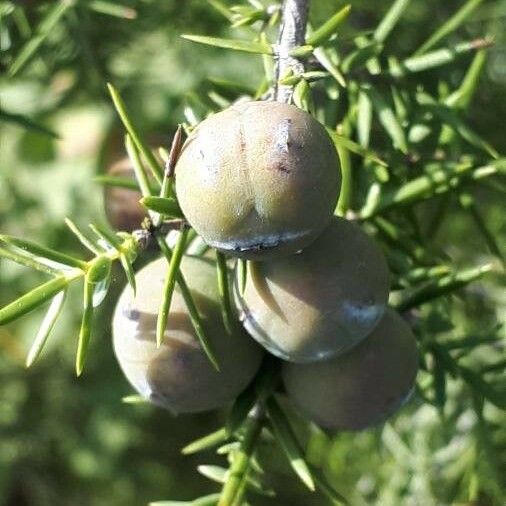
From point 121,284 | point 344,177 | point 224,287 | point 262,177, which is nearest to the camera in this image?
point 262,177

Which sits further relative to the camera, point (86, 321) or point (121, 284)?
point (121, 284)

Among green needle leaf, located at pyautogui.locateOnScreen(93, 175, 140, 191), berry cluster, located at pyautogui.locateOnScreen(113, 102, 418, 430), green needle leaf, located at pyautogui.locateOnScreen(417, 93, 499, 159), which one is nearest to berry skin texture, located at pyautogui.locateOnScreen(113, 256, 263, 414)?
berry cluster, located at pyautogui.locateOnScreen(113, 102, 418, 430)

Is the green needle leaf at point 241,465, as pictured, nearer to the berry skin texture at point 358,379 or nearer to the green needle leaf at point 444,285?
the berry skin texture at point 358,379

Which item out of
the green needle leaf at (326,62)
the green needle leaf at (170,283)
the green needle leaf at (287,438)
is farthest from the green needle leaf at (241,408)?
the green needle leaf at (326,62)

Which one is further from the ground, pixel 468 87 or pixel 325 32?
pixel 325 32

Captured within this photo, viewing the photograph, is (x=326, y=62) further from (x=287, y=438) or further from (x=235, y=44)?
(x=287, y=438)

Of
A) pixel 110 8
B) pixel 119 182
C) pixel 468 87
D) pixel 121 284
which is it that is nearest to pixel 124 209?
pixel 119 182

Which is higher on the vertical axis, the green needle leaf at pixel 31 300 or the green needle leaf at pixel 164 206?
the green needle leaf at pixel 164 206
